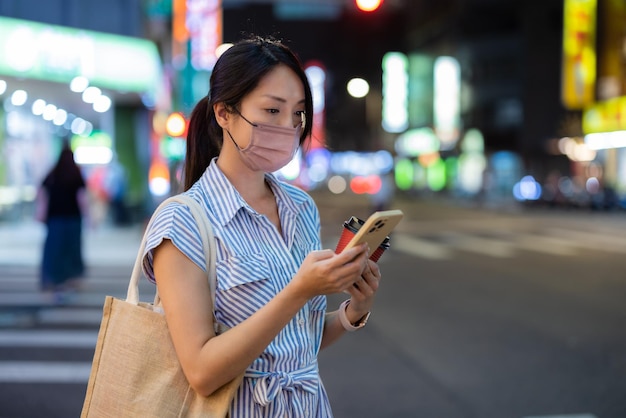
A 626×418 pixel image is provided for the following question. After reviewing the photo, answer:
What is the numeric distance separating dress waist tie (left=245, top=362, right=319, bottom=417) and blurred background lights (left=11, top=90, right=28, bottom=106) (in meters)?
17.6

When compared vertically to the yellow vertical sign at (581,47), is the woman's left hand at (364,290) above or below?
below

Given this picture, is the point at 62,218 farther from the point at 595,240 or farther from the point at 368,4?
the point at 595,240

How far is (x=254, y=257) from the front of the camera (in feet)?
5.77

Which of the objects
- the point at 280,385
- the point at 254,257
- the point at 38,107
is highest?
the point at 38,107

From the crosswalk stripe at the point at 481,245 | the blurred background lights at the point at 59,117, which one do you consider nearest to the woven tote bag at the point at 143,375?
the crosswalk stripe at the point at 481,245

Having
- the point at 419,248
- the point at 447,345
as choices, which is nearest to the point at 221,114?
the point at 447,345

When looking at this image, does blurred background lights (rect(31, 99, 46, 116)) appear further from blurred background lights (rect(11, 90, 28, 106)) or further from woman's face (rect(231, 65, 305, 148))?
woman's face (rect(231, 65, 305, 148))

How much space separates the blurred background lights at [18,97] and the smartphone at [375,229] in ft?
58.0

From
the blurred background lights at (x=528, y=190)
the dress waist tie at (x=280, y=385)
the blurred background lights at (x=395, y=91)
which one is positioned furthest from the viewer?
the blurred background lights at (x=395, y=91)

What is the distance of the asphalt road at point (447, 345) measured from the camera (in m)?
5.45

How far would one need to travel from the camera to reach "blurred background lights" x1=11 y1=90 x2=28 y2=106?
17781 millimetres

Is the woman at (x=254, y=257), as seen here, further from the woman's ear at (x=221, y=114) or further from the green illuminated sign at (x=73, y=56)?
the green illuminated sign at (x=73, y=56)

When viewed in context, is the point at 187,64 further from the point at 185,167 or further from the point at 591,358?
the point at 185,167

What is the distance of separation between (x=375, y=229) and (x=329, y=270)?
0.16 metres
